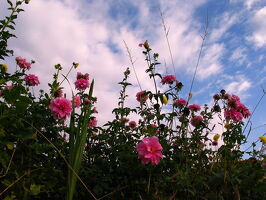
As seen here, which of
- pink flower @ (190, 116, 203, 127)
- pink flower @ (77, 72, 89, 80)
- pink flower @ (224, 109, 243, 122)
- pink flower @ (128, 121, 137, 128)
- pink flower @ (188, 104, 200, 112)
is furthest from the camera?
pink flower @ (128, 121, 137, 128)

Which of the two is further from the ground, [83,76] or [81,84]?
[83,76]

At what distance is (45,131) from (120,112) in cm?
105

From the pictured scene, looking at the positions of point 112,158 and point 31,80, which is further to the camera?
point 31,80

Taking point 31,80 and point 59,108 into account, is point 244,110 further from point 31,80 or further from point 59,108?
point 31,80

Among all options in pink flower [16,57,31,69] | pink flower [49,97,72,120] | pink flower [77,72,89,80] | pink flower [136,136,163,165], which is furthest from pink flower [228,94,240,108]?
pink flower [16,57,31,69]

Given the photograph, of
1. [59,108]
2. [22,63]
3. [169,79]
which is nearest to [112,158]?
[59,108]

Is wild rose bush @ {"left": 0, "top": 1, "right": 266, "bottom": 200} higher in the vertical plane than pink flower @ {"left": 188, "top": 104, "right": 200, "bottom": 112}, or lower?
lower

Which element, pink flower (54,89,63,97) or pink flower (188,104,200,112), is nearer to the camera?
pink flower (54,89,63,97)

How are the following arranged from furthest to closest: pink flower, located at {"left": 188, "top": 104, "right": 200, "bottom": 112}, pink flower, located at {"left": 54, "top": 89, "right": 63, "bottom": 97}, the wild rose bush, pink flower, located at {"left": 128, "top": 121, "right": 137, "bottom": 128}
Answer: pink flower, located at {"left": 128, "top": 121, "right": 137, "bottom": 128} → pink flower, located at {"left": 188, "top": 104, "right": 200, "bottom": 112} → pink flower, located at {"left": 54, "top": 89, "right": 63, "bottom": 97} → the wild rose bush

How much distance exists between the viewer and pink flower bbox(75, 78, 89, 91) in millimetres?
3604

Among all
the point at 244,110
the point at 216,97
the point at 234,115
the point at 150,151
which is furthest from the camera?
the point at 216,97

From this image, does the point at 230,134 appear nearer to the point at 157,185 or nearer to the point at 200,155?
the point at 200,155

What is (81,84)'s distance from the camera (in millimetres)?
3615

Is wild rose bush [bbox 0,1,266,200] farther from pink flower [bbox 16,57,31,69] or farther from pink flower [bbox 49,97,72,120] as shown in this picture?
pink flower [bbox 16,57,31,69]
